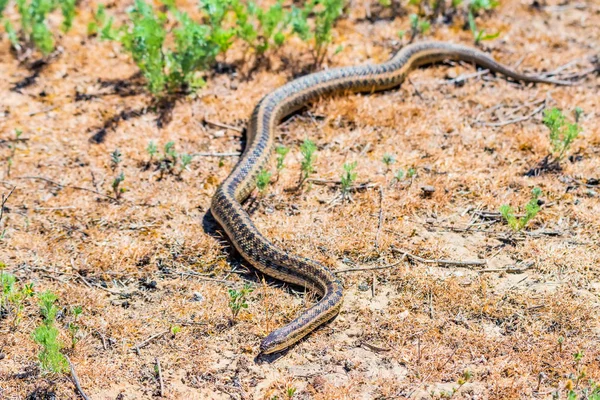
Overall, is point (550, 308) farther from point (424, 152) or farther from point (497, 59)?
point (497, 59)

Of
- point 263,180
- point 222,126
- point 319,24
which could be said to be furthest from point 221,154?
point 319,24

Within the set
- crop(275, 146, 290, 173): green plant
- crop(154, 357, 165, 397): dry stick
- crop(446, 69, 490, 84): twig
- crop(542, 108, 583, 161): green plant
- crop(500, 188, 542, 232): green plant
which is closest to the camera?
crop(154, 357, 165, 397): dry stick

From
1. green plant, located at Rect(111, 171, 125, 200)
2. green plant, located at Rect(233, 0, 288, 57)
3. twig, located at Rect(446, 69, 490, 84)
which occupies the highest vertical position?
green plant, located at Rect(233, 0, 288, 57)

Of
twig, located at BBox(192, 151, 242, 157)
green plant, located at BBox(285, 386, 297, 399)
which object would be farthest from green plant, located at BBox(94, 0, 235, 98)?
green plant, located at BBox(285, 386, 297, 399)

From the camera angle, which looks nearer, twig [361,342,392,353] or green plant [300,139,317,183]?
twig [361,342,392,353]

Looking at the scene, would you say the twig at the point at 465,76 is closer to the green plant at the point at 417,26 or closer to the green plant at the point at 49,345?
the green plant at the point at 417,26

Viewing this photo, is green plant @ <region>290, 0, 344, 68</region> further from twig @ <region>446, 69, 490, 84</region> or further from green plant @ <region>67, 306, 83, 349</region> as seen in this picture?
green plant @ <region>67, 306, 83, 349</region>

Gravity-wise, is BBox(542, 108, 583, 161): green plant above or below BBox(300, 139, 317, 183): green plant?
above

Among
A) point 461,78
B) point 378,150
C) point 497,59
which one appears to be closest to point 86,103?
point 378,150
